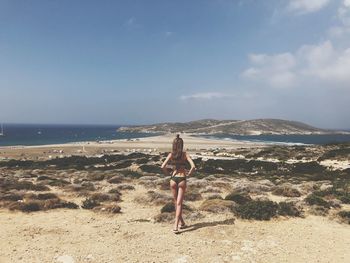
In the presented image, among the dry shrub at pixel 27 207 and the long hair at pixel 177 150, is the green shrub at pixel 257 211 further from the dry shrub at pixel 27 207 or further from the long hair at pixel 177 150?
the dry shrub at pixel 27 207

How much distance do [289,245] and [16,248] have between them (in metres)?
7.72

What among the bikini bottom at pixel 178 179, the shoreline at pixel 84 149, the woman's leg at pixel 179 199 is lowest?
the shoreline at pixel 84 149

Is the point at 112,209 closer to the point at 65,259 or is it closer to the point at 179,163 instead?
the point at 179,163

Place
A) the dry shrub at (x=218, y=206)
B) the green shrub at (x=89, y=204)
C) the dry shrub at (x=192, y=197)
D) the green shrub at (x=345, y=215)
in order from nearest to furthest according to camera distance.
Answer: the green shrub at (x=345, y=215) → the dry shrub at (x=218, y=206) → the green shrub at (x=89, y=204) → the dry shrub at (x=192, y=197)

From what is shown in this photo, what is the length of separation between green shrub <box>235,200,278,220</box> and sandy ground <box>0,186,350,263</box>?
0.35m

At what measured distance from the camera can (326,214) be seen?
14.6m

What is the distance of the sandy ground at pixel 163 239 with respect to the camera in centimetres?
934

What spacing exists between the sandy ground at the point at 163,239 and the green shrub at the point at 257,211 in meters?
0.35

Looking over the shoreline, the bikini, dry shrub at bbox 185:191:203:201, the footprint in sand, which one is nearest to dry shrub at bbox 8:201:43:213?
the footprint in sand

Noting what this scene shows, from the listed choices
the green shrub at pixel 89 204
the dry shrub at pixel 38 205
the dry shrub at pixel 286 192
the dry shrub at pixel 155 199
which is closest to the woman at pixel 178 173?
the dry shrub at pixel 155 199

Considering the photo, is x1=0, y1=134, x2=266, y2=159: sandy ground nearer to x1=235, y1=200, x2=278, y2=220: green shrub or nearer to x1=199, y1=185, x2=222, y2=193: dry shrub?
x1=199, y1=185, x2=222, y2=193: dry shrub

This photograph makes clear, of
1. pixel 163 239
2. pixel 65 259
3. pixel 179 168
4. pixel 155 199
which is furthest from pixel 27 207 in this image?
pixel 179 168

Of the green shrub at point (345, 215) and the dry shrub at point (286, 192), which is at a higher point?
the green shrub at point (345, 215)

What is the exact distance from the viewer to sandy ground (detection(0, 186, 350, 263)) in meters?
9.34
